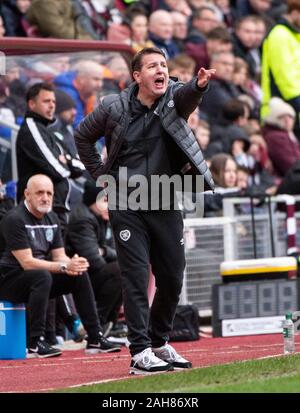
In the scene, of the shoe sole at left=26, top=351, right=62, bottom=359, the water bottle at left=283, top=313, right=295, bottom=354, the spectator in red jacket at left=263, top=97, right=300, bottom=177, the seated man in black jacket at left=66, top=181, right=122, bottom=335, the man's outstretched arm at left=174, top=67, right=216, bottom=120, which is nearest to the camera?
the man's outstretched arm at left=174, top=67, right=216, bottom=120

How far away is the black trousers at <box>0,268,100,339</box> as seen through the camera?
1238 cm

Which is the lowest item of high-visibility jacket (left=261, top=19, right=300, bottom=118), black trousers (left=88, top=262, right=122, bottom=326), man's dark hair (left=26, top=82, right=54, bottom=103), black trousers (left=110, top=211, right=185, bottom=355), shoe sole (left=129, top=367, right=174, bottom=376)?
shoe sole (left=129, top=367, right=174, bottom=376)

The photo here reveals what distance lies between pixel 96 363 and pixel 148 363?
1.87 meters

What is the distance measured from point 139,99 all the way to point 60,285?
3426mm

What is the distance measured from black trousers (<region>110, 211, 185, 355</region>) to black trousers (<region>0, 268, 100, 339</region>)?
2.71 metres

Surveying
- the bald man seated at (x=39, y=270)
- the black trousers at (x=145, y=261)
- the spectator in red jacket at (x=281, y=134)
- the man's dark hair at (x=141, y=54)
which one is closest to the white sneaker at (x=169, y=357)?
the black trousers at (x=145, y=261)

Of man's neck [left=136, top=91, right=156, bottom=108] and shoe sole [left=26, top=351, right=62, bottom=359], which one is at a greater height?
man's neck [left=136, top=91, right=156, bottom=108]

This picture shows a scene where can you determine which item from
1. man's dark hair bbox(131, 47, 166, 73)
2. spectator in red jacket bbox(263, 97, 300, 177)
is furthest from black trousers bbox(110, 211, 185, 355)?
spectator in red jacket bbox(263, 97, 300, 177)

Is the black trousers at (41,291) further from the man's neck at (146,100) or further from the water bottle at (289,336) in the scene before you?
the man's neck at (146,100)

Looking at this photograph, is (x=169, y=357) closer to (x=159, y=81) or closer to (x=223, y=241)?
(x=159, y=81)

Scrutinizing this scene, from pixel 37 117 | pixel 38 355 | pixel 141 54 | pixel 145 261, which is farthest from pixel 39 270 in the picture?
pixel 141 54

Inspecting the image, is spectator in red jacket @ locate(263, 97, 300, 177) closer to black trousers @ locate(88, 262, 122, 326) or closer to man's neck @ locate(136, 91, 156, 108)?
black trousers @ locate(88, 262, 122, 326)

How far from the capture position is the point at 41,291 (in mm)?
12359
